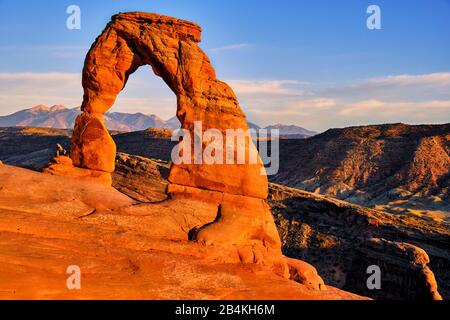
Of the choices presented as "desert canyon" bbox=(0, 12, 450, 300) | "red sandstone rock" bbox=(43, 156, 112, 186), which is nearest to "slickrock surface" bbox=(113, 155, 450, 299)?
"desert canyon" bbox=(0, 12, 450, 300)

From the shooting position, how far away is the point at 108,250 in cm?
1102

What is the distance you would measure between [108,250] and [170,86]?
20.5 feet

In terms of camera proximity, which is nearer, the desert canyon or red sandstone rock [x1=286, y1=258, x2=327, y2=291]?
the desert canyon

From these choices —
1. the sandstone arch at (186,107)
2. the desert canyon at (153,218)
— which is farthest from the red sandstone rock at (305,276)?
the sandstone arch at (186,107)

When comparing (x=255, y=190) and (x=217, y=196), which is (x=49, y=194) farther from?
(x=255, y=190)

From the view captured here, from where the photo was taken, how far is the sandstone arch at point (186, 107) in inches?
573

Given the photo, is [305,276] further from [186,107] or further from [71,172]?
[71,172]

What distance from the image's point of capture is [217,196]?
14688 millimetres

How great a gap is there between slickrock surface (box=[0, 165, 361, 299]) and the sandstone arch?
81 centimetres

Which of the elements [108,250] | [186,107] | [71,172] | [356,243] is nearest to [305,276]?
[186,107]

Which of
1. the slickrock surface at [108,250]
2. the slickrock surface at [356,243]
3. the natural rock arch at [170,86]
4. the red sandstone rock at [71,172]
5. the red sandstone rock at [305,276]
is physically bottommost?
the slickrock surface at [356,243]

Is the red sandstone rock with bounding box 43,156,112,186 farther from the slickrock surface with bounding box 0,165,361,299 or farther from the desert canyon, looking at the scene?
the slickrock surface with bounding box 0,165,361,299

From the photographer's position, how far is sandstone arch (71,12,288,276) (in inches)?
573

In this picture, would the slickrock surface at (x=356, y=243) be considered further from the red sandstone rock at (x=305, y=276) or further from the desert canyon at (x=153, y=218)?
the red sandstone rock at (x=305, y=276)
